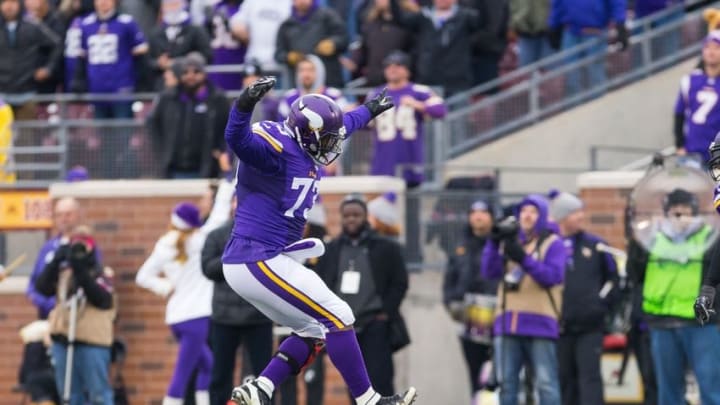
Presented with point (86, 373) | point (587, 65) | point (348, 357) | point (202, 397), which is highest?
point (587, 65)

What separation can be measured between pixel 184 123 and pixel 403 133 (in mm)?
2063

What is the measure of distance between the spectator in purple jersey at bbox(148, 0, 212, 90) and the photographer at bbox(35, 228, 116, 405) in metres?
3.60

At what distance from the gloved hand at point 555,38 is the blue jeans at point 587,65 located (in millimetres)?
159

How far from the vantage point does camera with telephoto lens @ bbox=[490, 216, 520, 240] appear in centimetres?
1620

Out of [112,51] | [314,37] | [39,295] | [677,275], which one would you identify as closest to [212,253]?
[39,295]

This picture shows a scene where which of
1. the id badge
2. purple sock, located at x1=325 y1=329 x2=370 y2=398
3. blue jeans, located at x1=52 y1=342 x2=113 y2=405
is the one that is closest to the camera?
purple sock, located at x1=325 y1=329 x2=370 y2=398

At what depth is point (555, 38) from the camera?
22.0 m

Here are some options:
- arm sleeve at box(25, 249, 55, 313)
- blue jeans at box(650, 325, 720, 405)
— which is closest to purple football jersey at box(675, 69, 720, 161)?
blue jeans at box(650, 325, 720, 405)

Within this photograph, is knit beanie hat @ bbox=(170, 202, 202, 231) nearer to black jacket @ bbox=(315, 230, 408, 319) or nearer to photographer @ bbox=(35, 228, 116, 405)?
photographer @ bbox=(35, 228, 116, 405)

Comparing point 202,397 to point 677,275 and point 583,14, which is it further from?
point 583,14

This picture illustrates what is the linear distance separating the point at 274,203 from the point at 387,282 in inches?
155

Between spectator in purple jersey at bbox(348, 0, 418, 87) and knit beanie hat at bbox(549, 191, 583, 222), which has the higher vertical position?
spectator in purple jersey at bbox(348, 0, 418, 87)

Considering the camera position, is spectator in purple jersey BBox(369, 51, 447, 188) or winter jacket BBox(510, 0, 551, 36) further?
winter jacket BBox(510, 0, 551, 36)

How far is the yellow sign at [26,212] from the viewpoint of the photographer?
20.4 metres
